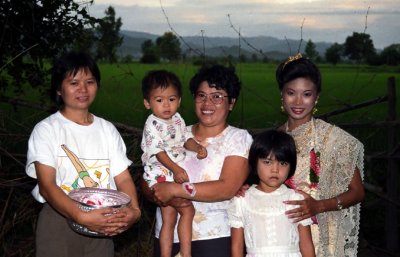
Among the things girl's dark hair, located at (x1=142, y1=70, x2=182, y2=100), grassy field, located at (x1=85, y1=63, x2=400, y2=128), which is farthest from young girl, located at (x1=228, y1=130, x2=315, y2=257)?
grassy field, located at (x1=85, y1=63, x2=400, y2=128)

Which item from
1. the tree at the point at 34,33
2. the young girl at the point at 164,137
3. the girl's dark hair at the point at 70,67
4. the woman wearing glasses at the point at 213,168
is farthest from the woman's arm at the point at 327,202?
the tree at the point at 34,33

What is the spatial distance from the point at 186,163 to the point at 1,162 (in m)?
2.49

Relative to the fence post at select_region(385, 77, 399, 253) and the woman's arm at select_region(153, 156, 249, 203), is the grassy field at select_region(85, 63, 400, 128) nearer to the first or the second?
the fence post at select_region(385, 77, 399, 253)

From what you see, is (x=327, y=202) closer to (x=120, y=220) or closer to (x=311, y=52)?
(x=120, y=220)

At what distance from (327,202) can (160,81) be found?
3.56 feet

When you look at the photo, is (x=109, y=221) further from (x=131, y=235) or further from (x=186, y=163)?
(x=131, y=235)

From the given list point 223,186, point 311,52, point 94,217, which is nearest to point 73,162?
point 94,217

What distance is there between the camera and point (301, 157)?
10.5 ft

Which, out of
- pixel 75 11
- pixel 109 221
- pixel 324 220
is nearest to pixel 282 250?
pixel 324 220

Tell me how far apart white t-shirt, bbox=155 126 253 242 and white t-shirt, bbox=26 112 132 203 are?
1.35 ft

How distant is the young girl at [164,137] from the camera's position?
10.4 ft

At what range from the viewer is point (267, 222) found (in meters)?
3.02

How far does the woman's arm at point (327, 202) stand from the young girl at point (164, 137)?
624 mm

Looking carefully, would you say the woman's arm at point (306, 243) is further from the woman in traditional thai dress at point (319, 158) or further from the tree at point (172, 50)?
the tree at point (172, 50)
